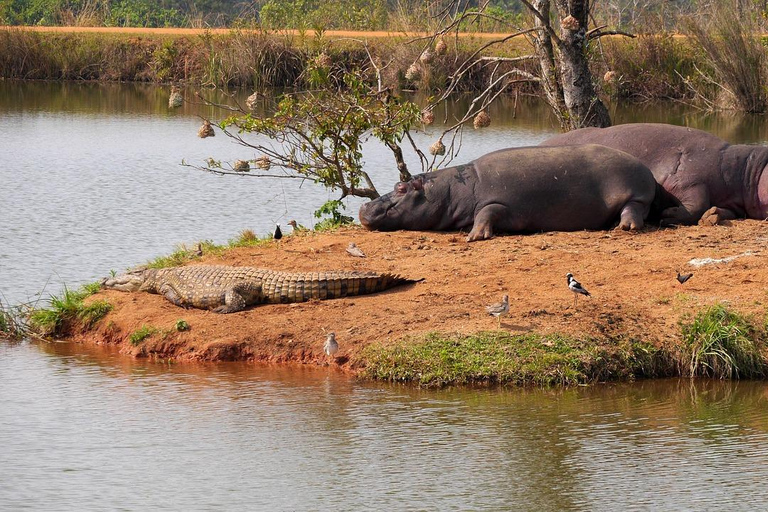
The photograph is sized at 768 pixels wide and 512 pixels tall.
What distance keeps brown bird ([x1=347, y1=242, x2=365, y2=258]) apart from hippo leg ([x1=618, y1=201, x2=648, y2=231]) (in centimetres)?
232

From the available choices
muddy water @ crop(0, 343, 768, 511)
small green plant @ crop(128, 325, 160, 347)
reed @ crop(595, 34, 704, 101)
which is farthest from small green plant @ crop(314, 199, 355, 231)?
reed @ crop(595, 34, 704, 101)

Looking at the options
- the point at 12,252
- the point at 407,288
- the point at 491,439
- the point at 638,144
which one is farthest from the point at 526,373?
the point at 12,252

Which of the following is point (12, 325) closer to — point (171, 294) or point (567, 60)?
point (171, 294)

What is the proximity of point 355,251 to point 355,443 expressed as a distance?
3490mm

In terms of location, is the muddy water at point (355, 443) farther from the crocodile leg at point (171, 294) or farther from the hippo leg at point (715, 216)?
the hippo leg at point (715, 216)

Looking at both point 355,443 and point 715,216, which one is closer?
point 355,443

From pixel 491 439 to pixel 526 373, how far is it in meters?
0.96

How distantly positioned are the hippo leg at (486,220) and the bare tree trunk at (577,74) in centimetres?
289

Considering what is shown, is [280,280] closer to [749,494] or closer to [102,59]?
[749,494]

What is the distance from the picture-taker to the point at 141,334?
9000 millimetres

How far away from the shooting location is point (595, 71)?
87.8 feet

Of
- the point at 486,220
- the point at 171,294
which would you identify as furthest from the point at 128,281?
the point at 486,220

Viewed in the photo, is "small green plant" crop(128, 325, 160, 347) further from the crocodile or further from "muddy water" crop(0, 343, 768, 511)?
the crocodile

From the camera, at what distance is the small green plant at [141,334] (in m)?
8.98
